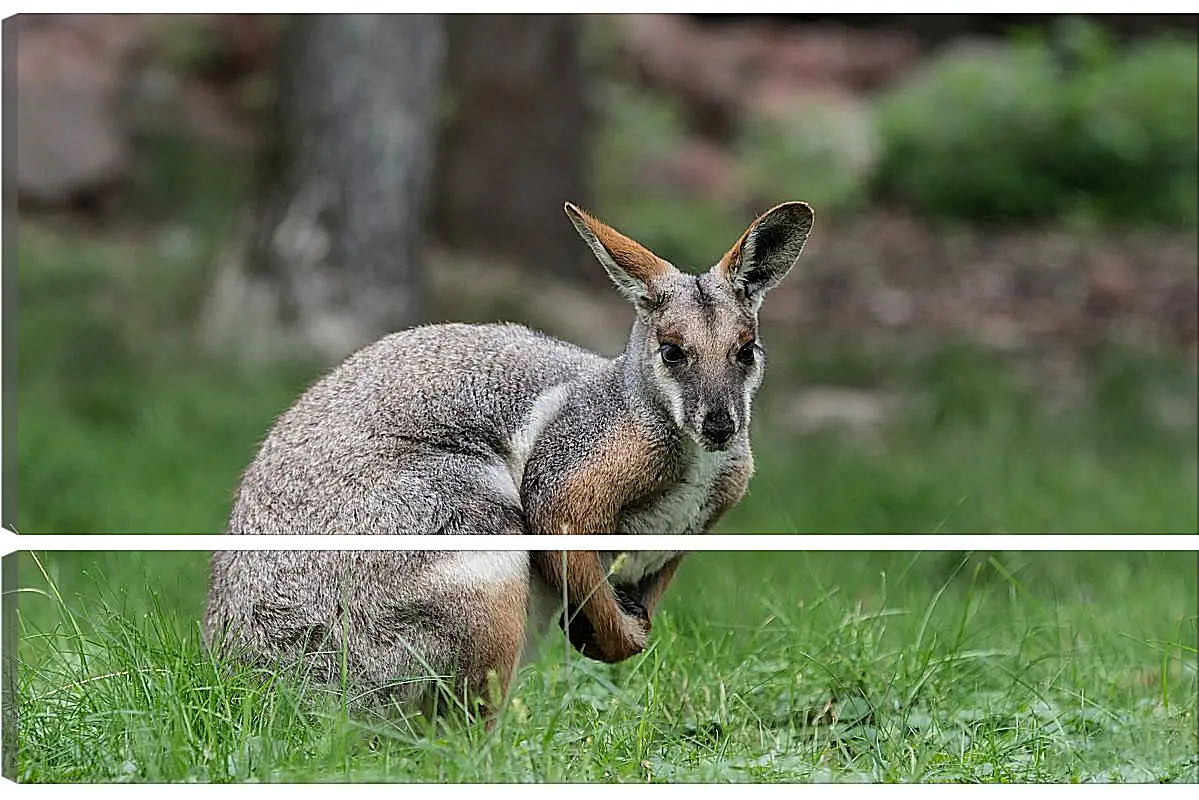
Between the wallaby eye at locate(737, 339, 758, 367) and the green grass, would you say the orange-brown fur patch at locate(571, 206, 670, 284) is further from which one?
the green grass

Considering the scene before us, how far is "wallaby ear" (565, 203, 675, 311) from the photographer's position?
11.5ft

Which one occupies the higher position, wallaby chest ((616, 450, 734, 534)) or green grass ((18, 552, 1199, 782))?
wallaby chest ((616, 450, 734, 534))

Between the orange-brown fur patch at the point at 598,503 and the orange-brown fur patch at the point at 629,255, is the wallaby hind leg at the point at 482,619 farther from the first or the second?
the orange-brown fur patch at the point at 629,255

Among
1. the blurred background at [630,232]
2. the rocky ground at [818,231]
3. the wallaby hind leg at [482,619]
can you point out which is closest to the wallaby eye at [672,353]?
the wallaby hind leg at [482,619]

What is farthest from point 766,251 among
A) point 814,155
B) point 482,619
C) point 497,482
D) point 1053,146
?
point 814,155

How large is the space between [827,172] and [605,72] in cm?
295

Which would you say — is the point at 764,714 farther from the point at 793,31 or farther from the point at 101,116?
the point at 793,31

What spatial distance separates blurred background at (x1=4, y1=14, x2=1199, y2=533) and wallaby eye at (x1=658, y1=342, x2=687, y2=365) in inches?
87.9

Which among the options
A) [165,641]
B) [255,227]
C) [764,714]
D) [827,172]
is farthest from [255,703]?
[827,172]

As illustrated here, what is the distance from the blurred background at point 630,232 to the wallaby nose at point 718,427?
234cm

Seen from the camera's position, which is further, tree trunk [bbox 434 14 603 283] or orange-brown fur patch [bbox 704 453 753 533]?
tree trunk [bbox 434 14 603 283]

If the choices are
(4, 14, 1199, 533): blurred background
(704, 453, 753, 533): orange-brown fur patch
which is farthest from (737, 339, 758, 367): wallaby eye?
(4, 14, 1199, 533): blurred background

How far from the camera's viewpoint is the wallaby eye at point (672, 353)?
11.6ft

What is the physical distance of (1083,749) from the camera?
12.7 feet
